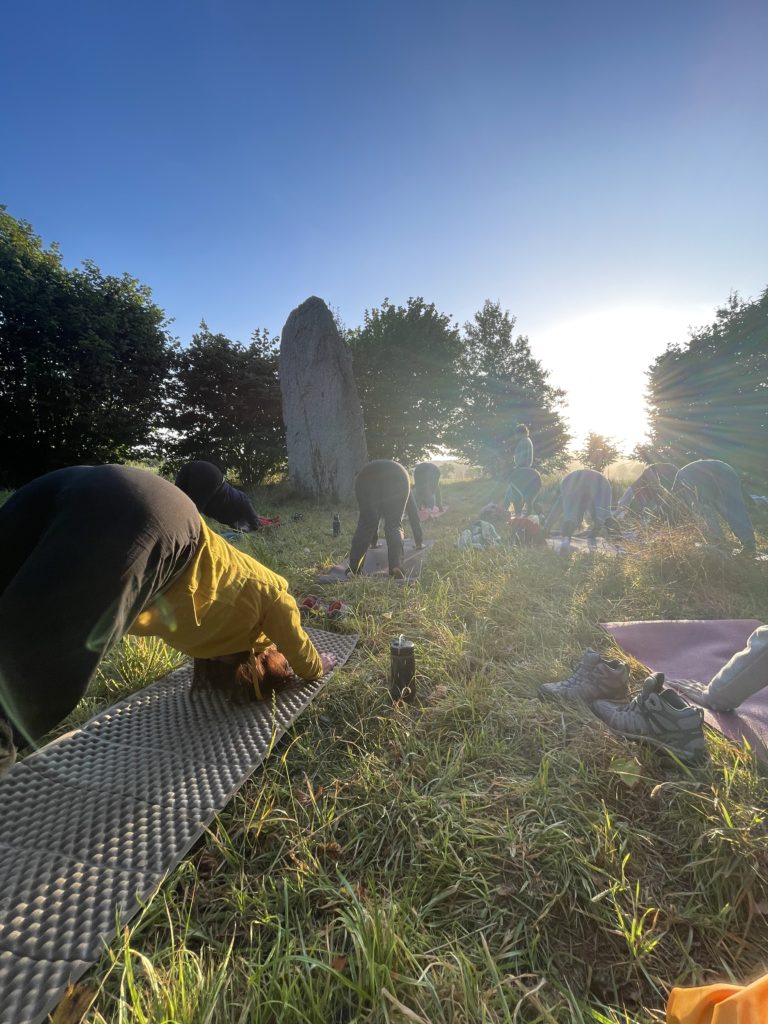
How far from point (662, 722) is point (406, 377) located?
527 inches

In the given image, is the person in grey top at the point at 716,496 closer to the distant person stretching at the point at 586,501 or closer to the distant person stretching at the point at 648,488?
the distant person stretching at the point at 648,488

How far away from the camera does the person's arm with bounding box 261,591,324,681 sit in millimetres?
1962

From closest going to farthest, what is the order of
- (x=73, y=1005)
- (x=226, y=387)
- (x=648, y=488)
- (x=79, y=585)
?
(x=73, y=1005) → (x=79, y=585) → (x=648, y=488) → (x=226, y=387)

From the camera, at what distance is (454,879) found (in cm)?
131

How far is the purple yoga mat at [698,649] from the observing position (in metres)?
2.15

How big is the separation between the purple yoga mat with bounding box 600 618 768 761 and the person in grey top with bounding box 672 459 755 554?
1.86 m

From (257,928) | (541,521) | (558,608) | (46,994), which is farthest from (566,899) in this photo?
(541,521)

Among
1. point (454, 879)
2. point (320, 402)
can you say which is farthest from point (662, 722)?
point (320, 402)

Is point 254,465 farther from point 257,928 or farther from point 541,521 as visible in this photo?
point 257,928

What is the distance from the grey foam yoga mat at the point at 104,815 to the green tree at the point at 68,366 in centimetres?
1017

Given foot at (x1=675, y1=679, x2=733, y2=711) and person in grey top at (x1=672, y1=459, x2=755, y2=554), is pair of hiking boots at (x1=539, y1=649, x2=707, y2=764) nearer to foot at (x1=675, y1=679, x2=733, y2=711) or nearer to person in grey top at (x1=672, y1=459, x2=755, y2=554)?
foot at (x1=675, y1=679, x2=733, y2=711)

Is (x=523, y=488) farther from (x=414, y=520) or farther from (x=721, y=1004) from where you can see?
(x=721, y=1004)

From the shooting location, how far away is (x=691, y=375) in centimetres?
1253

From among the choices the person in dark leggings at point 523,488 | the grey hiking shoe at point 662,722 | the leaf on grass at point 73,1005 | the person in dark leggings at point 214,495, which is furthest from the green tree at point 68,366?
the grey hiking shoe at point 662,722
